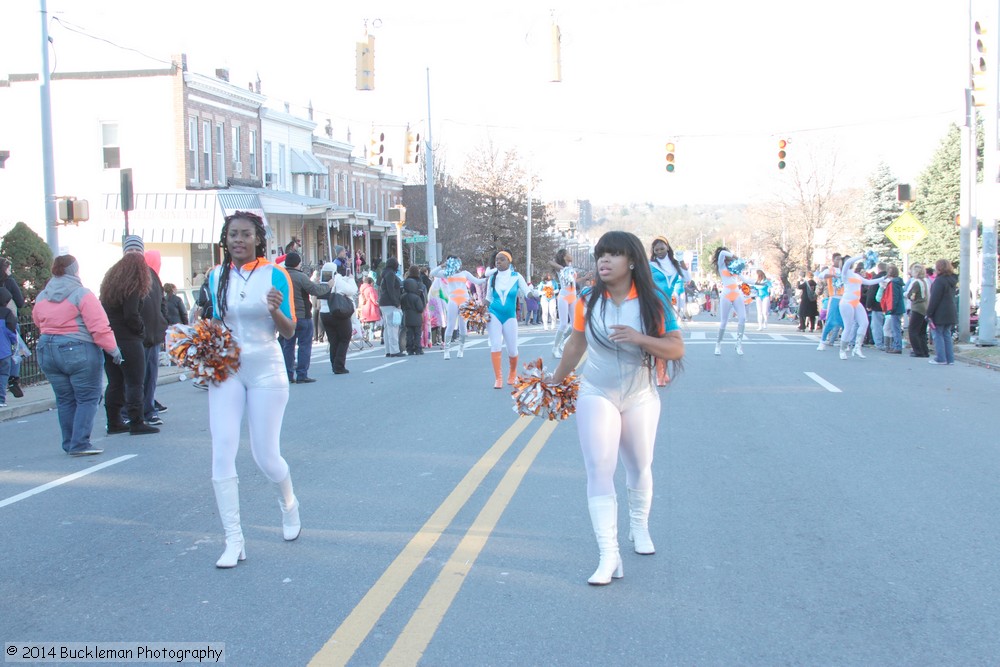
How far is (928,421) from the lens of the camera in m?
10.9

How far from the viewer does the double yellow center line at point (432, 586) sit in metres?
4.42

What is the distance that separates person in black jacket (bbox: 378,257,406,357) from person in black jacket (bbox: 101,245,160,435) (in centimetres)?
953

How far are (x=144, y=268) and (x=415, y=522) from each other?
17.4 feet

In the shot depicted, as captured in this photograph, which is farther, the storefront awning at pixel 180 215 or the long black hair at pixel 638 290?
the storefront awning at pixel 180 215

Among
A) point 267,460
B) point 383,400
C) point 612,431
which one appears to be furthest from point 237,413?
point 383,400

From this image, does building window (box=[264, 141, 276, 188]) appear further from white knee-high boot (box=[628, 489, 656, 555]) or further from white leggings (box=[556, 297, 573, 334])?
white knee-high boot (box=[628, 489, 656, 555])

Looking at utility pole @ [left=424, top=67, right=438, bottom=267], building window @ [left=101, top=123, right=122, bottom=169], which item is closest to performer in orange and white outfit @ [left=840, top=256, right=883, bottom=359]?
utility pole @ [left=424, top=67, right=438, bottom=267]

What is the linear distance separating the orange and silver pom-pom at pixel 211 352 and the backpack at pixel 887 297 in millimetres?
18366

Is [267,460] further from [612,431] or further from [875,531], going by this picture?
[875,531]

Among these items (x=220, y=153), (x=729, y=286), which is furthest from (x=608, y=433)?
(x=220, y=153)

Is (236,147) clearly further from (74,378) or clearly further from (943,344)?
(74,378)

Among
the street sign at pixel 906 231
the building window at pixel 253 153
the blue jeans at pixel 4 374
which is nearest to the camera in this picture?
the blue jeans at pixel 4 374

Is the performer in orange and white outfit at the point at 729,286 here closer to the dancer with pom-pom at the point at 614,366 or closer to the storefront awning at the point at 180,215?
the dancer with pom-pom at the point at 614,366

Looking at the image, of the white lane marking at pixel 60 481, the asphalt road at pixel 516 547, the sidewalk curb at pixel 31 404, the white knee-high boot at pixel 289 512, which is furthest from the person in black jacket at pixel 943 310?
Answer: the white knee-high boot at pixel 289 512
